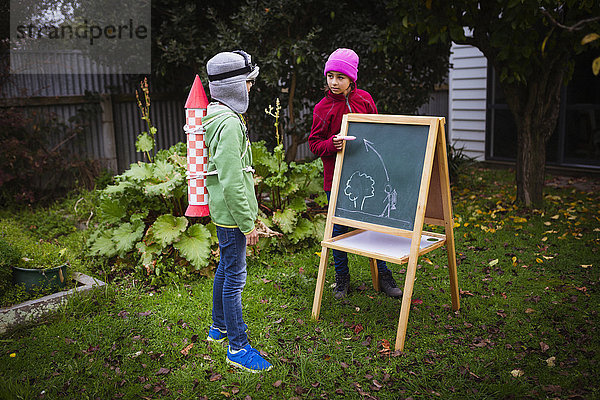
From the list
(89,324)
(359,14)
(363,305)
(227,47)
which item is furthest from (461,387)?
(359,14)

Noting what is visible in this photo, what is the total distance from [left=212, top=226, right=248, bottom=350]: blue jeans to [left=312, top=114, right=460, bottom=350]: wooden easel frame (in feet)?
2.52

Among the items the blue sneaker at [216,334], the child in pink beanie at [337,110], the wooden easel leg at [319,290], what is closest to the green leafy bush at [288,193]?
the child in pink beanie at [337,110]

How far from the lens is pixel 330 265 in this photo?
5.06 meters

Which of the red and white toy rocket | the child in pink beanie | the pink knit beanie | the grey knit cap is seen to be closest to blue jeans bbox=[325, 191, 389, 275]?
the child in pink beanie

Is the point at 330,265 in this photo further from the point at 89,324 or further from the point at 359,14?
the point at 359,14

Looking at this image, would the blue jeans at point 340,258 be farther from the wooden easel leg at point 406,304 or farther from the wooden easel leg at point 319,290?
the wooden easel leg at point 406,304

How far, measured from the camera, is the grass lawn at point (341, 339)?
120 inches

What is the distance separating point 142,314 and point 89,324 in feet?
1.30

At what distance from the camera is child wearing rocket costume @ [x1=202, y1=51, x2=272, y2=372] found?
9.48ft

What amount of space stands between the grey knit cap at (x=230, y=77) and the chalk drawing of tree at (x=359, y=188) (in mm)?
1083

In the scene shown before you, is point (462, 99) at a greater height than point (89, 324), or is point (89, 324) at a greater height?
point (462, 99)

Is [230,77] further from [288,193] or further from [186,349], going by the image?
[288,193]

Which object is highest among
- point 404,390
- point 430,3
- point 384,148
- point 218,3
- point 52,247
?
point 218,3

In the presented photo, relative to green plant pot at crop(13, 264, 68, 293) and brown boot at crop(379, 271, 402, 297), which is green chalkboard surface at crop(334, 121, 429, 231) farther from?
green plant pot at crop(13, 264, 68, 293)
